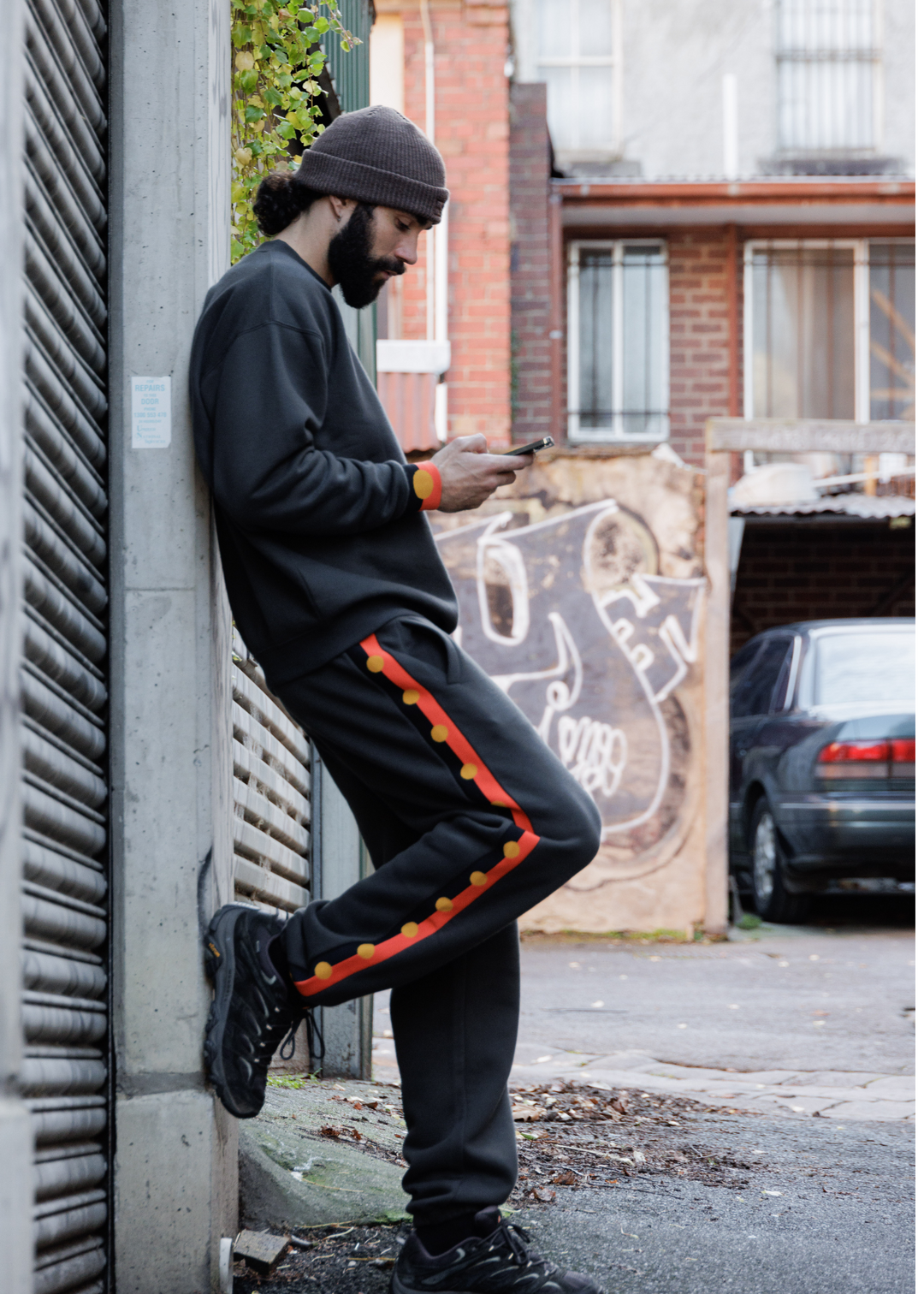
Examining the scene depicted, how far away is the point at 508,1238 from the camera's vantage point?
99.4 inches

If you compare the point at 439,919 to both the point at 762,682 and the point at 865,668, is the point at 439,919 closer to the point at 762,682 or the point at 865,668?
the point at 865,668

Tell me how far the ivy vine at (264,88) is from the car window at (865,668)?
655 cm

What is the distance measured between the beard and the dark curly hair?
9 centimetres

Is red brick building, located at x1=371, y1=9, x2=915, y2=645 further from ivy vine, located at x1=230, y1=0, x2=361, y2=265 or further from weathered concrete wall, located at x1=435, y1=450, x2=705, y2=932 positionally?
ivy vine, located at x1=230, y1=0, x2=361, y2=265

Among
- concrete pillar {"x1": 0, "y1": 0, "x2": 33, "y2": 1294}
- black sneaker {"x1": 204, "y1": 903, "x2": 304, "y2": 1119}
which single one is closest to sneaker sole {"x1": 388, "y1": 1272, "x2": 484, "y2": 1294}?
black sneaker {"x1": 204, "y1": 903, "x2": 304, "y2": 1119}

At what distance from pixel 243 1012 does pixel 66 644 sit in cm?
67

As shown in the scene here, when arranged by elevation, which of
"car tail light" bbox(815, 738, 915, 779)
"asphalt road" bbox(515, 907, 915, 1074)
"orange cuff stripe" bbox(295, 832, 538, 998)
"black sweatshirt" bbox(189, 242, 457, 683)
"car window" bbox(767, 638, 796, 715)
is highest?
"black sweatshirt" bbox(189, 242, 457, 683)

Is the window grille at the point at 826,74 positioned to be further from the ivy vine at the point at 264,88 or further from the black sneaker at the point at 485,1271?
the black sneaker at the point at 485,1271

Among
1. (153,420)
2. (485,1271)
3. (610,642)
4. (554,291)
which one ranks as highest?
(554,291)

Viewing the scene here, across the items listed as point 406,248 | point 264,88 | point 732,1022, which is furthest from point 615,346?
point 406,248

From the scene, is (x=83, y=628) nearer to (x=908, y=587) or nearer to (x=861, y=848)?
(x=861, y=848)

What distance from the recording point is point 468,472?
263 centimetres

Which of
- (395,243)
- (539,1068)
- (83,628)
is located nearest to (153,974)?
(83,628)

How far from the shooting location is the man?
2.46 meters
